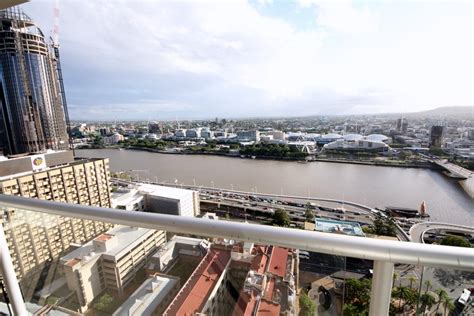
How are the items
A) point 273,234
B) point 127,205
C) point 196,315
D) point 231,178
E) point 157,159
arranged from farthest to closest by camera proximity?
point 157,159 < point 231,178 < point 127,205 < point 196,315 < point 273,234

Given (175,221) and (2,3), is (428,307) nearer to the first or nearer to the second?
(175,221)

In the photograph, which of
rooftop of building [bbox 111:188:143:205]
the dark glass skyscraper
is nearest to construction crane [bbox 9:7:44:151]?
the dark glass skyscraper

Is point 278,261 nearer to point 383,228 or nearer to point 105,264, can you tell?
point 105,264

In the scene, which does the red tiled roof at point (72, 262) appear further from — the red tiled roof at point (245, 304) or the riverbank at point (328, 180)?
the riverbank at point (328, 180)

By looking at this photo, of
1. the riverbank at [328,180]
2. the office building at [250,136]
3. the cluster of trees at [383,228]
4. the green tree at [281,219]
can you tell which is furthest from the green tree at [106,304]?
the office building at [250,136]

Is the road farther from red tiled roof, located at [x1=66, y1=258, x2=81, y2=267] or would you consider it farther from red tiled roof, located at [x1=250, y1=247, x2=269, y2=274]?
red tiled roof, located at [x1=66, y1=258, x2=81, y2=267]

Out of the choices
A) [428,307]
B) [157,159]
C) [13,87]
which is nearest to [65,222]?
[428,307]

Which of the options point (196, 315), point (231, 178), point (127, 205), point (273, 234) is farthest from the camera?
point (231, 178)

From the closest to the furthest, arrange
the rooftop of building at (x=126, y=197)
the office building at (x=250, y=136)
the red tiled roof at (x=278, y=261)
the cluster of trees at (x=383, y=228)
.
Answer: the red tiled roof at (x=278, y=261) < the cluster of trees at (x=383, y=228) < the rooftop of building at (x=126, y=197) < the office building at (x=250, y=136)

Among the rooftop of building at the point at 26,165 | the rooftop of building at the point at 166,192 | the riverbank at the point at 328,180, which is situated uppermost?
the rooftop of building at the point at 26,165
